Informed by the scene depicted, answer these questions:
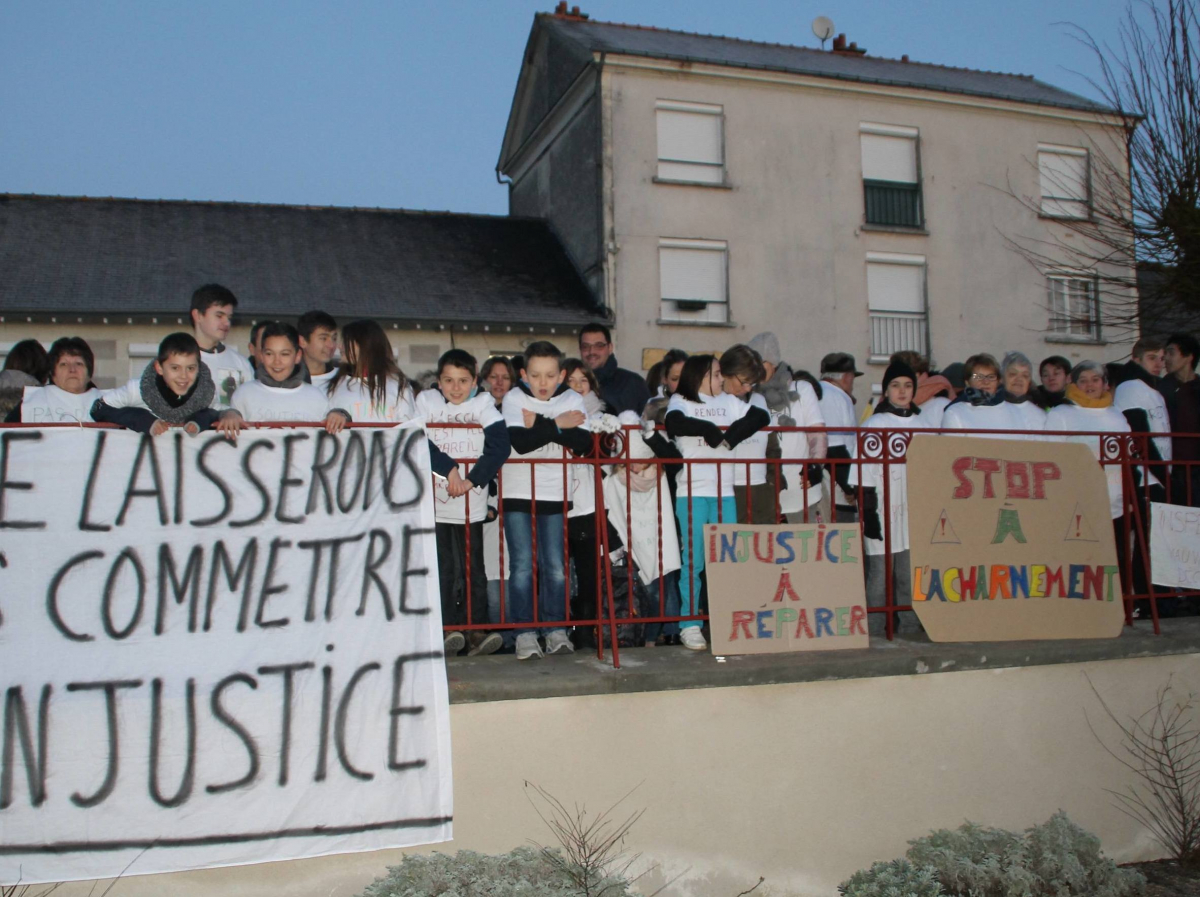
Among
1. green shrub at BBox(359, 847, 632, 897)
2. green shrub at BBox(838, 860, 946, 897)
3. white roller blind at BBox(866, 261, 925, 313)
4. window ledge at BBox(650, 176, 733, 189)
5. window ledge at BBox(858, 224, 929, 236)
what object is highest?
window ledge at BBox(650, 176, 733, 189)

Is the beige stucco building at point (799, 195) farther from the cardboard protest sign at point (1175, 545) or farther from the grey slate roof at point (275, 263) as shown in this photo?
the cardboard protest sign at point (1175, 545)

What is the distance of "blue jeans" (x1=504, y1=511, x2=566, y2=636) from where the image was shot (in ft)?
16.6

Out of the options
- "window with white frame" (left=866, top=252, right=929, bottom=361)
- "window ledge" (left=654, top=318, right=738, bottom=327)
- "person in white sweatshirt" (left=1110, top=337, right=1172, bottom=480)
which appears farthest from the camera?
"window with white frame" (left=866, top=252, right=929, bottom=361)

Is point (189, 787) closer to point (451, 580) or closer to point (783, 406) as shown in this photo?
point (451, 580)

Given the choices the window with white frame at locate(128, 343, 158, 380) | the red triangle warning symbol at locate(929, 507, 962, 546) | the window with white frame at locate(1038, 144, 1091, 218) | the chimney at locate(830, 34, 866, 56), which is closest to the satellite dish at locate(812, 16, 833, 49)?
the chimney at locate(830, 34, 866, 56)

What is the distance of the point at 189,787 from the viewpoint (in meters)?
3.83

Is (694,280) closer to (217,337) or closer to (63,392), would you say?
(217,337)

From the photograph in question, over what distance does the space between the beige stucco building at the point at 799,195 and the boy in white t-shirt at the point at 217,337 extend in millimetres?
14880

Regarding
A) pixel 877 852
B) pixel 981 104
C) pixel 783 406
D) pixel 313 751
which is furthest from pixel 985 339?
pixel 313 751

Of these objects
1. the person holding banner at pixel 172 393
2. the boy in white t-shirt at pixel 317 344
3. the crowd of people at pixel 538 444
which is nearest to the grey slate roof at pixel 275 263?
the crowd of people at pixel 538 444

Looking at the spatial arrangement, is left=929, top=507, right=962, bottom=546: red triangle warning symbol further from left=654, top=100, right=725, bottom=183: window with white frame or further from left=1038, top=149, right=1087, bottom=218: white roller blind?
left=1038, top=149, right=1087, bottom=218: white roller blind

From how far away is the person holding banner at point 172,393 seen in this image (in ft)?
13.8

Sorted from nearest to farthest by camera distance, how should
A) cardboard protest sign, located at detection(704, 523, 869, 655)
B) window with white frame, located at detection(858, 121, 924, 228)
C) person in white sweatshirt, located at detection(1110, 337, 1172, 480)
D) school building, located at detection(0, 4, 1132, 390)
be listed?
cardboard protest sign, located at detection(704, 523, 869, 655), person in white sweatshirt, located at detection(1110, 337, 1172, 480), school building, located at detection(0, 4, 1132, 390), window with white frame, located at detection(858, 121, 924, 228)

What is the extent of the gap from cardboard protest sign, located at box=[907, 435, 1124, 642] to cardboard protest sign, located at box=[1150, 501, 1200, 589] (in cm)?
53
